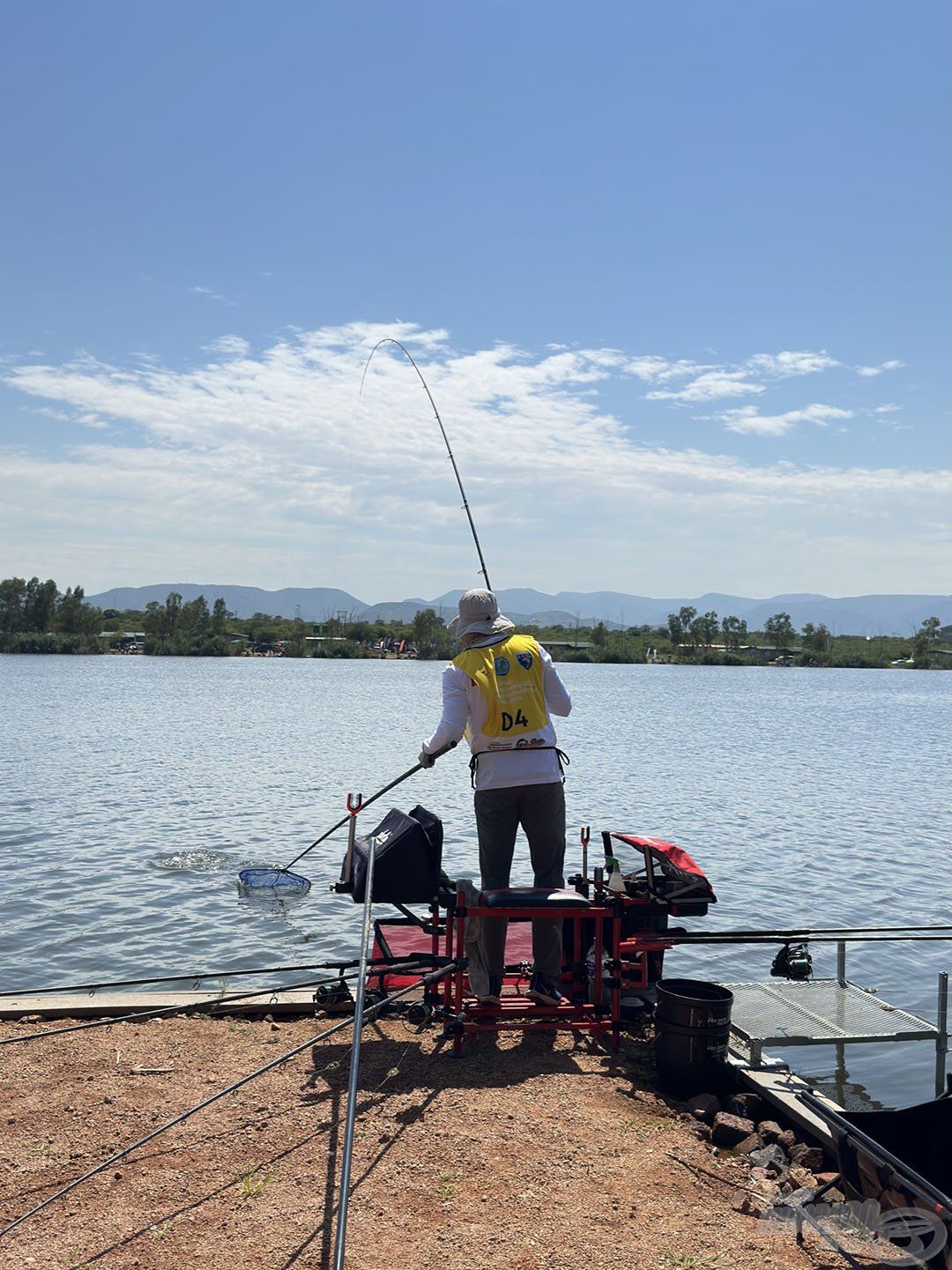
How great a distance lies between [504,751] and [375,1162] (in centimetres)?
222

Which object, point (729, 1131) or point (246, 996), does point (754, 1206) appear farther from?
point (246, 996)

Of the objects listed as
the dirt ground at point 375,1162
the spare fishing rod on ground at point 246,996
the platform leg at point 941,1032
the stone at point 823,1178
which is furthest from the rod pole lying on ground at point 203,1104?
the platform leg at point 941,1032

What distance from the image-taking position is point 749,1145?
4.75 m

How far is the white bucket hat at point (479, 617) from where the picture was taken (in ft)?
19.5

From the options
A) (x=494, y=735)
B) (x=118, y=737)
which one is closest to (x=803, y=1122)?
(x=494, y=735)

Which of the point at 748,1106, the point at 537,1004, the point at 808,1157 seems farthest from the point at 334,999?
the point at 808,1157

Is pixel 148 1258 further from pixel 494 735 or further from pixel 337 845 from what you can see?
pixel 337 845

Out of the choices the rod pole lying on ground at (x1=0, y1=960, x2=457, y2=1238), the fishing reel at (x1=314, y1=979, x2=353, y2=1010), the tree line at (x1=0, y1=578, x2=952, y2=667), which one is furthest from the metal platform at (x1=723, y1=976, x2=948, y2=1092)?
the tree line at (x1=0, y1=578, x2=952, y2=667)

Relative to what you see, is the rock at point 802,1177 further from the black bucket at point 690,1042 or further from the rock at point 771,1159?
the black bucket at point 690,1042

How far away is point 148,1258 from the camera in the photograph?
12.1ft

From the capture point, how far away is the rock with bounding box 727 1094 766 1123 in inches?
207

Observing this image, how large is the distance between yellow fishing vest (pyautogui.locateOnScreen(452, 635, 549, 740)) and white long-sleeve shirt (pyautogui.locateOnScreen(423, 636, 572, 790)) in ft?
0.13

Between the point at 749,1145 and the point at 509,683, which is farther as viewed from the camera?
the point at 509,683

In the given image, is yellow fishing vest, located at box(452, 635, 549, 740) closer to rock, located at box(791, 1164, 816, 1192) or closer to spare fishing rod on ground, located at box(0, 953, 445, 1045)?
spare fishing rod on ground, located at box(0, 953, 445, 1045)
